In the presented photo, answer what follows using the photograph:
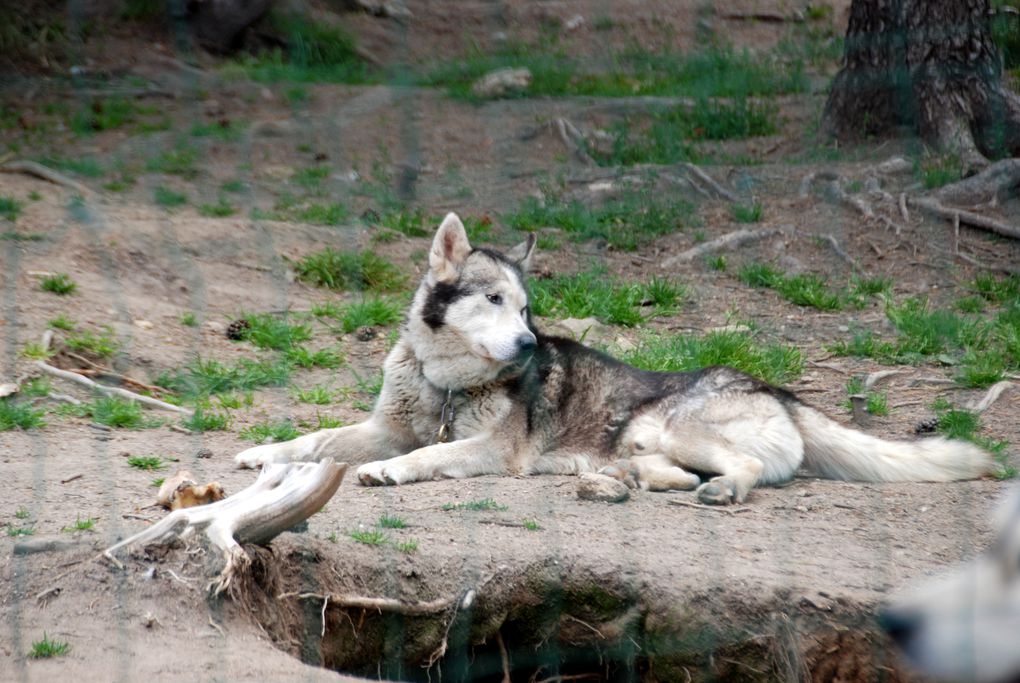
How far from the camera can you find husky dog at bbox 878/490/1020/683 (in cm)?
132

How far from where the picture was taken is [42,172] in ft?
27.6

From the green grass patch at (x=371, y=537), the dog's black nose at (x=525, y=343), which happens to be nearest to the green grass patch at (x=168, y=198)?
the dog's black nose at (x=525, y=343)

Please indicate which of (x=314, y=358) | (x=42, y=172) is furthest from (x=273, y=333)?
(x=42, y=172)

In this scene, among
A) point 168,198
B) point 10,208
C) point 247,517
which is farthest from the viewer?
point 168,198

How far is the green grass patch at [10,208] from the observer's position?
7.26m

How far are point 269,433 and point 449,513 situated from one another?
4.96ft

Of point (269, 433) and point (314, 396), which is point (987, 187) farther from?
A: point (269, 433)

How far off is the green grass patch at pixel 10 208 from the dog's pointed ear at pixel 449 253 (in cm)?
332

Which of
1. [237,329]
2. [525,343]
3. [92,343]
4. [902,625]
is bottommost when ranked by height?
[237,329]

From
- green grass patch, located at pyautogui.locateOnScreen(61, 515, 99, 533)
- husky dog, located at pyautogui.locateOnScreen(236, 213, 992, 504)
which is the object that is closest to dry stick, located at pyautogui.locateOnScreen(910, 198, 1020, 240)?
husky dog, located at pyautogui.locateOnScreen(236, 213, 992, 504)

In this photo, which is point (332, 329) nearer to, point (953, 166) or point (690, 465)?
point (690, 465)

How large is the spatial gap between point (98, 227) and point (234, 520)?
4.30 metres

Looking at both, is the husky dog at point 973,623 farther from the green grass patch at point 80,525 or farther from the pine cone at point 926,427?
the pine cone at point 926,427

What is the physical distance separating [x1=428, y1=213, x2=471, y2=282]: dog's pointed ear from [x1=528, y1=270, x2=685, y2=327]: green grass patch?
1683mm
